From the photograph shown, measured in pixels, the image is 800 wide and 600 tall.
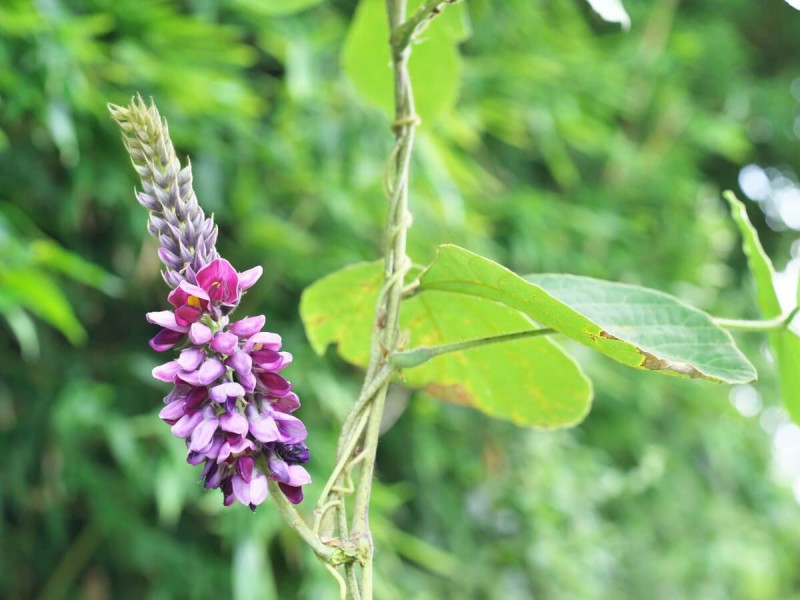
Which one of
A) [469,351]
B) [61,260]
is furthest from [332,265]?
[469,351]

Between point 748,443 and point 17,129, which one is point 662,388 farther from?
point 17,129

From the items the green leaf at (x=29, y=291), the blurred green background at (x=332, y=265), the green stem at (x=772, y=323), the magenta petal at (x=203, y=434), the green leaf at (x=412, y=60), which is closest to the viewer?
the magenta petal at (x=203, y=434)

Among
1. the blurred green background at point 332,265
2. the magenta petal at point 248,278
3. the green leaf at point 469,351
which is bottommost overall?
the blurred green background at point 332,265

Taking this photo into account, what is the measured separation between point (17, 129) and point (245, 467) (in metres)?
1.24

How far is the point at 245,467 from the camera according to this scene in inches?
10.1

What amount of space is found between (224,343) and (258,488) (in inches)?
1.8

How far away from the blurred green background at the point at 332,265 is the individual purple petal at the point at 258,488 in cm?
32

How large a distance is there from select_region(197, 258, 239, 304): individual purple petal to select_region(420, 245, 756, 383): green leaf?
90 millimetres

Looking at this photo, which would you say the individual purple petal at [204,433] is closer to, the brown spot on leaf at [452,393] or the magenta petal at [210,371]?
the magenta petal at [210,371]

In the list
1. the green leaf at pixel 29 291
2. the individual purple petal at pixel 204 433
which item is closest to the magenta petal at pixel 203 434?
the individual purple petal at pixel 204 433

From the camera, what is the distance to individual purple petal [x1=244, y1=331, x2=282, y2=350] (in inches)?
10.3

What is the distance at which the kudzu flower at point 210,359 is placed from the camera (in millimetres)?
252

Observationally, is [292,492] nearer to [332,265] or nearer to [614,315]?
[614,315]

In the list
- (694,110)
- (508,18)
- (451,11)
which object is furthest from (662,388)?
(451,11)
